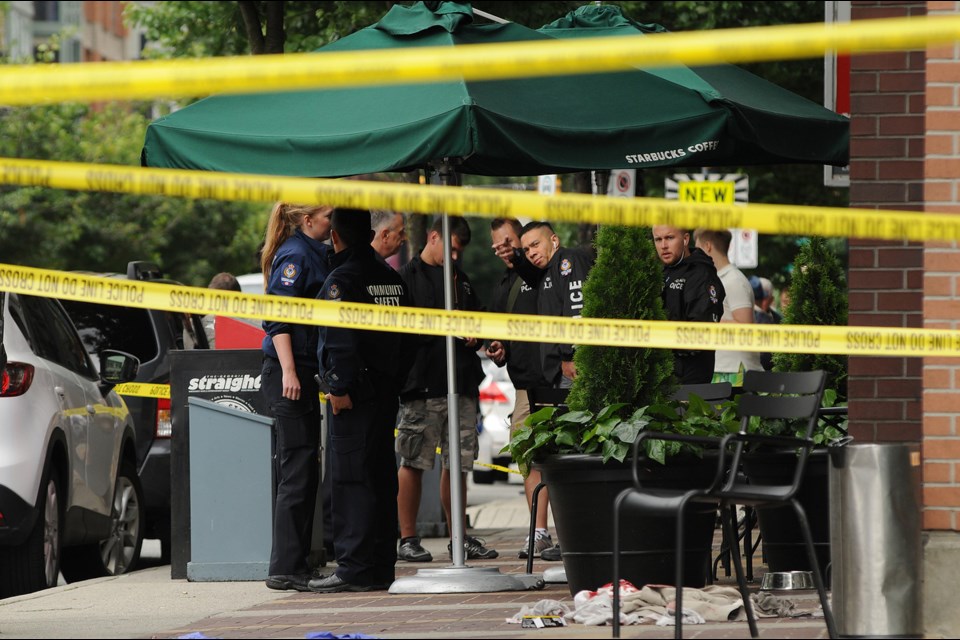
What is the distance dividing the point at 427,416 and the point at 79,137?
90.6 ft

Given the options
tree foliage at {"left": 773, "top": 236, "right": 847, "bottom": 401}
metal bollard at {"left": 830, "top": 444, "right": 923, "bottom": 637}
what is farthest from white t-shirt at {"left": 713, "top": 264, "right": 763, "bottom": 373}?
metal bollard at {"left": 830, "top": 444, "right": 923, "bottom": 637}

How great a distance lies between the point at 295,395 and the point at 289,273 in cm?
66

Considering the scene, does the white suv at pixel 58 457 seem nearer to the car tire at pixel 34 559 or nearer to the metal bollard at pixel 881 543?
the car tire at pixel 34 559

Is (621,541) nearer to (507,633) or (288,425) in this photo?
(507,633)

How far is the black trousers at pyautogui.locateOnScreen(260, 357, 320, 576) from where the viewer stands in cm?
882

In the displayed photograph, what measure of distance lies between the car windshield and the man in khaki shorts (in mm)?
2654

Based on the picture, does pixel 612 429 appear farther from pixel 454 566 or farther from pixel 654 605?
pixel 454 566

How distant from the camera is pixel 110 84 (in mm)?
5594

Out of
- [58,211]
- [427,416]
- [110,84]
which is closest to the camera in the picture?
[110,84]

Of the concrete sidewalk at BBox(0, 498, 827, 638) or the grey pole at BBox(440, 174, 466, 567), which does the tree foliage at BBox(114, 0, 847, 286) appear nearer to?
the grey pole at BBox(440, 174, 466, 567)

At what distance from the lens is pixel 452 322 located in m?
7.20

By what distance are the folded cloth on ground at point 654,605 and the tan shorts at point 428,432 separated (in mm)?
3188

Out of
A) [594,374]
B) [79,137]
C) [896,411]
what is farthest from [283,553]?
[79,137]

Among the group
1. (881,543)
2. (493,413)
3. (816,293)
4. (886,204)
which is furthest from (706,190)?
(881,543)
